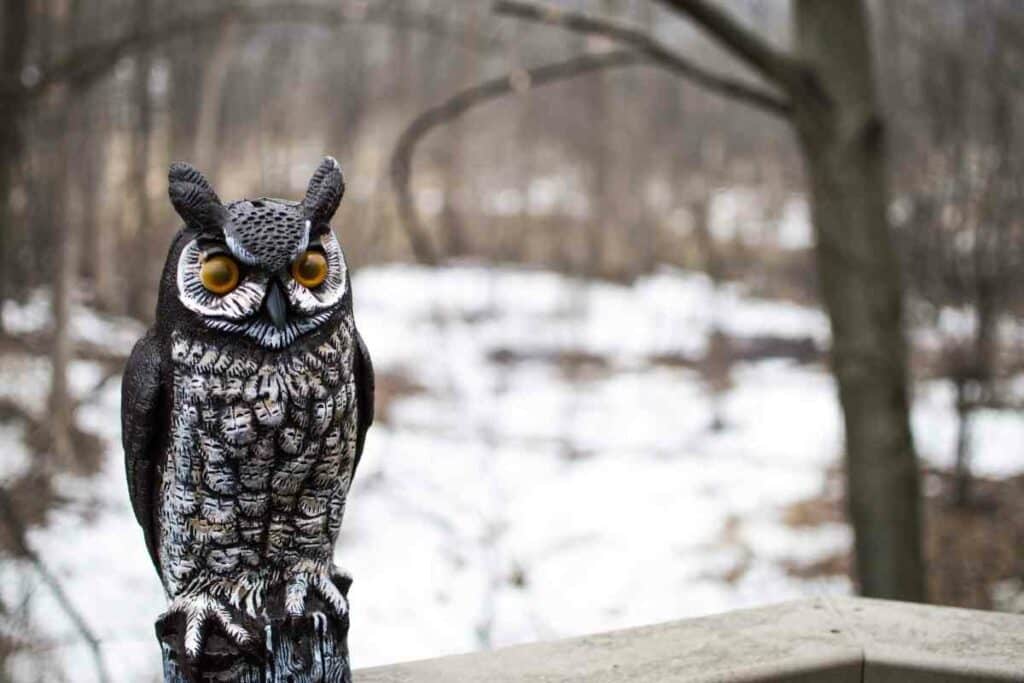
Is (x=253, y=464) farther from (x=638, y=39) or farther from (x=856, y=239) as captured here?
(x=856, y=239)

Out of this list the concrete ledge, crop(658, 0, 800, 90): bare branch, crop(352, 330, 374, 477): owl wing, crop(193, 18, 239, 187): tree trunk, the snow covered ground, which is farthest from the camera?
crop(193, 18, 239, 187): tree trunk

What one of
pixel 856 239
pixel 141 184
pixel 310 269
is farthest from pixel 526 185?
pixel 310 269

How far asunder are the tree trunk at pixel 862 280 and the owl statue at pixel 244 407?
205 centimetres

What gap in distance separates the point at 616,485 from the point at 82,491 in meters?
3.62

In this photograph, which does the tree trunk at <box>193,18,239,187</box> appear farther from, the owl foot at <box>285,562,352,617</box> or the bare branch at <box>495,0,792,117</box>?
the owl foot at <box>285,562,352,617</box>

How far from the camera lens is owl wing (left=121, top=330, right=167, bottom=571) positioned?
1.39 metres

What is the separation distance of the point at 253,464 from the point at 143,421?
169 millimetres

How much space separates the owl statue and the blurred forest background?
3.59 feet

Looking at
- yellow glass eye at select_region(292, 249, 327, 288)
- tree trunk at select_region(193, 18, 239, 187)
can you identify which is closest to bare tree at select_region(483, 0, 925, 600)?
yellow glass eye at select_region(292, 249, 327, 288)

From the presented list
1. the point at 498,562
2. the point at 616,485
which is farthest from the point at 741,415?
the point at 498,562

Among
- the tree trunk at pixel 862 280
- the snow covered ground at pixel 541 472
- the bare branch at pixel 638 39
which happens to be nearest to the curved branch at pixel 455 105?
the bare branch at pixel 638 39

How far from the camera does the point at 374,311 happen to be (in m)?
8.60

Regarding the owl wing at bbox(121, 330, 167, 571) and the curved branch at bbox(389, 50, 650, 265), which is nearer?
the owl wing at bbox(121, 330, 167, 571)

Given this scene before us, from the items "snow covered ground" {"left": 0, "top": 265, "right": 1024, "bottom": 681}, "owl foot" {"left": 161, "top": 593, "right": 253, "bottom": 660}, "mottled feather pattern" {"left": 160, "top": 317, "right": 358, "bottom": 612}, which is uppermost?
"mottled feather pattern" {"left": 160, "top": 317, "right": 358, "bottom": 612}
